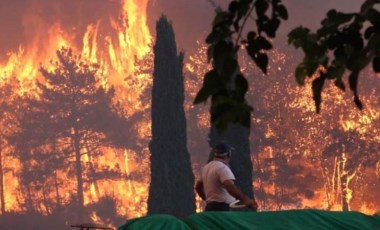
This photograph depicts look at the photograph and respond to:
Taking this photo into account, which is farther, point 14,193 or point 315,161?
point 14,193

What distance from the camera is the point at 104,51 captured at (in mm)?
64625

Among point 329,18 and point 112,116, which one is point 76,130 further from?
point 329,18

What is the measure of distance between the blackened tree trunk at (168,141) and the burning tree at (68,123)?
2084 centimetres

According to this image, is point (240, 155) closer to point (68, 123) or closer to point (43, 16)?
point (68, 123)

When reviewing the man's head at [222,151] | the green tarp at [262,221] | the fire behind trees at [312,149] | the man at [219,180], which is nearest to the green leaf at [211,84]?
the green tarp at [262,221]

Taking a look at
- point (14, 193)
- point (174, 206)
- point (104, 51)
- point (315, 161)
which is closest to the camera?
point (174, 206)

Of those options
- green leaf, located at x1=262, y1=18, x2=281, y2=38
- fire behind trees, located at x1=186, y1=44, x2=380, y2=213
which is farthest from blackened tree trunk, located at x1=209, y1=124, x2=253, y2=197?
green leaf, located at x1=262, y1=18, x2=281, y2=38

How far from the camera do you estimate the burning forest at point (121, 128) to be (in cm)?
4944

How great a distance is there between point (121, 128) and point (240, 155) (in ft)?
94.9

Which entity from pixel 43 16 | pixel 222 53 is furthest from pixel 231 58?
pixel 43 16

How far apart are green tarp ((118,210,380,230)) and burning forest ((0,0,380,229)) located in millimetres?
34448

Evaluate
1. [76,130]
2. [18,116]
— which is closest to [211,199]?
[76,130]

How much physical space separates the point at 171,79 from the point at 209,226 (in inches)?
1045

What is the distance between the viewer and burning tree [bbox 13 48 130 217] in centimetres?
5681
